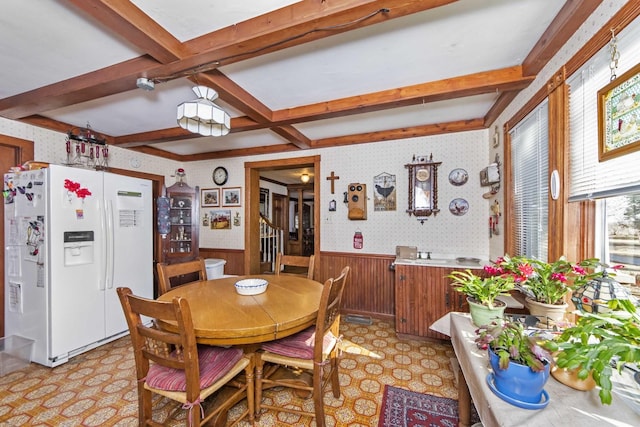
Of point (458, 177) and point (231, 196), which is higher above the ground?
point (458, 177)

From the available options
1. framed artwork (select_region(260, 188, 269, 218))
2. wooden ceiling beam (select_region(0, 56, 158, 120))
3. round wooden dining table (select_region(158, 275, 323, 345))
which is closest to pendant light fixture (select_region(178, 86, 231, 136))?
wooden ceiling beam (select_region(0, 56, 158, 120))

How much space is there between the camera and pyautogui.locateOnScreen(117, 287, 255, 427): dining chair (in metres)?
1.23

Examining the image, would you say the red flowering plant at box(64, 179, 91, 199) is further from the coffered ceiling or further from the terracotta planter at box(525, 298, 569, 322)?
the terracotta planter at box(525, 298, 569, 322)

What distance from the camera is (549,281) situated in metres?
1.35

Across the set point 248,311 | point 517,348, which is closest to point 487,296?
point 517,348

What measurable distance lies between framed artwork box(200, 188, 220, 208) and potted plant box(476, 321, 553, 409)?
4.32m

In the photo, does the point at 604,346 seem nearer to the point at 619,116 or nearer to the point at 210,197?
the point at 619,116

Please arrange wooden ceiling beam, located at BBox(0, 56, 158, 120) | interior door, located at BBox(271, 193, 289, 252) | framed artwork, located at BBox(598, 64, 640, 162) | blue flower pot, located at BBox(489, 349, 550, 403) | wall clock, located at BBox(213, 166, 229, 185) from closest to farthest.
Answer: blue flower pot, located at BBox(489, 349, 550, 403) < framed artwork, located at BBox(598, 64, 640, 162) < wooden ceiling beam, located at BBox(0, 56, 158, 120) < wall clock, located at BBox(213, 166, 229, 185) < interior door, located at BBox(271, 193, 289, 252)

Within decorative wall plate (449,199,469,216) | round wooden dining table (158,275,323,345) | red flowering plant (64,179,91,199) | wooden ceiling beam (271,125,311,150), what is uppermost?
wooden ceiling beam (271,125,311,150)

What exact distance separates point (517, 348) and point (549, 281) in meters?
0.72

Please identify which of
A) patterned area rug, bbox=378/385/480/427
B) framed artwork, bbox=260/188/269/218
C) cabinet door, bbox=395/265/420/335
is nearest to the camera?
patterned area rug, bbox=378/385/480/427

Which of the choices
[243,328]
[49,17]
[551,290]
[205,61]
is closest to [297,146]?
[205,61]

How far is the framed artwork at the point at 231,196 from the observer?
4.30 metres

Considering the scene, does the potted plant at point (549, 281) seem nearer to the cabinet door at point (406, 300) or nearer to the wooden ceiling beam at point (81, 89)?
the cabinet door at point (406, 300)
